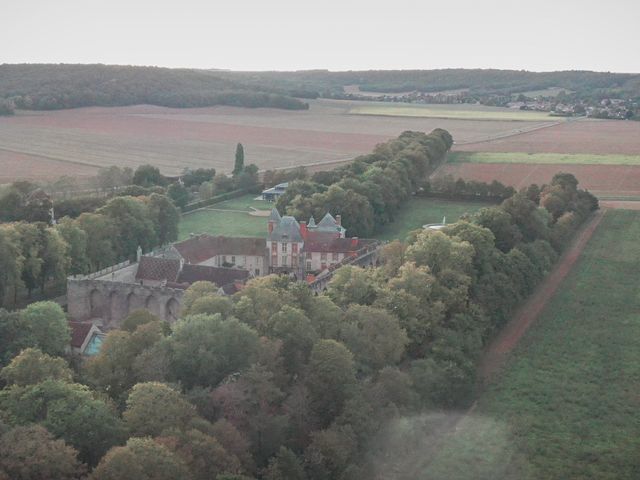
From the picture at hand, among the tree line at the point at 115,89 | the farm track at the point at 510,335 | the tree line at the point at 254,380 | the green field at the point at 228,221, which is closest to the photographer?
the tree line at the point at 254,380

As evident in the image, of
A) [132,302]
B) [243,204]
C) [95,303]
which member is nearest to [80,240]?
[95,303]

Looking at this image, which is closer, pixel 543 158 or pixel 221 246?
pixel 221 246

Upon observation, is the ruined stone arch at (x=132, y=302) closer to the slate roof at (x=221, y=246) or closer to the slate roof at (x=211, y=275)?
the slate roof at (x=211, y=275)

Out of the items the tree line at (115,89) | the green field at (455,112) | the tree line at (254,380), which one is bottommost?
the green field at (455,112)

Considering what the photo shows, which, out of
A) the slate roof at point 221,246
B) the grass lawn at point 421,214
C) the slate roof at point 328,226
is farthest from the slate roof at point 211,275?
the grass lawn at point 421,214

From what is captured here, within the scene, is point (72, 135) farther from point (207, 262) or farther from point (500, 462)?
point (500, 462)

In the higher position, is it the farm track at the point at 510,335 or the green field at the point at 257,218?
the farm track at the point at 510,335

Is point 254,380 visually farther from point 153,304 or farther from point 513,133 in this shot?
point 513,133
